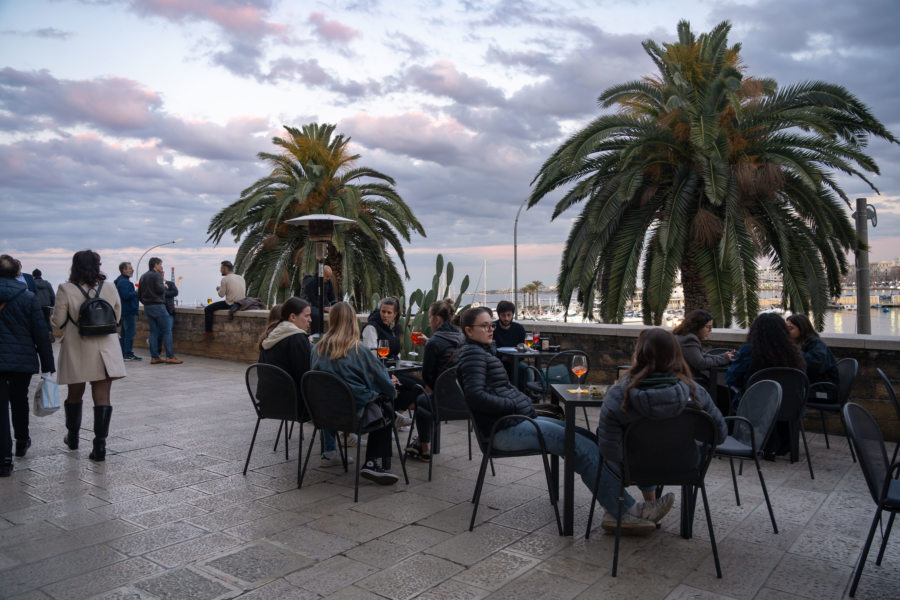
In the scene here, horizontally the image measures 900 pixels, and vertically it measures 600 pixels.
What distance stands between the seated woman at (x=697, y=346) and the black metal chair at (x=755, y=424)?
1.27 metres

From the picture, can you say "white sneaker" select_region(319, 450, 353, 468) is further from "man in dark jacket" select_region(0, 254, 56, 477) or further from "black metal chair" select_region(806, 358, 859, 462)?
"black metal chair" select_region(806, 358, 859, 462)

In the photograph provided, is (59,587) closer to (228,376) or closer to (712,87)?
(228,376)

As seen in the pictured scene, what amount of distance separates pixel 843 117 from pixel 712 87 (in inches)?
87.8

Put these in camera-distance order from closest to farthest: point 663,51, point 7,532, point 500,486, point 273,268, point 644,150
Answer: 1. point 7,532
2. point 500,486
3. point 644,150
4. point 663,51
5. point 273,268

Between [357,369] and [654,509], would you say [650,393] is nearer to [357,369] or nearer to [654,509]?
[654,509]

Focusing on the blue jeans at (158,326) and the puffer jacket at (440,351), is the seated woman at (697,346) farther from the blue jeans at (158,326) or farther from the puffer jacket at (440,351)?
the blue jeans at (158,326)

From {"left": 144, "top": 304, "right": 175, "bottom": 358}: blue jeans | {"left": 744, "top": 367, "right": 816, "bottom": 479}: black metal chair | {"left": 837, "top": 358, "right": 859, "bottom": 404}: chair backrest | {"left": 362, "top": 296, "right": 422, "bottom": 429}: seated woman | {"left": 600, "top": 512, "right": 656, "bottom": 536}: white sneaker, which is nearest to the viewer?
{"left": 600, "top": 512, "right": 656, "bottom": 536}: white sneaker

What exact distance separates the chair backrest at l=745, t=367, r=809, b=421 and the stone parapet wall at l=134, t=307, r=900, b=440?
1769 mm

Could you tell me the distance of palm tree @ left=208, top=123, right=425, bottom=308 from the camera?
52.2 feet

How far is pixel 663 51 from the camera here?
491 inches

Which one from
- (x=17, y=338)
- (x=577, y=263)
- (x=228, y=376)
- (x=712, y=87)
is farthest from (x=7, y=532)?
(x=712, y=87)

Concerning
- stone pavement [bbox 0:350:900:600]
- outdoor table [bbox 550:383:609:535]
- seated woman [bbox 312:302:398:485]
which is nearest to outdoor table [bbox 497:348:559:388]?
stone pavement [bbox 0:350:900:600]

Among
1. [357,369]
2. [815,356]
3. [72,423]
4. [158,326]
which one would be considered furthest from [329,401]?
[158,326]

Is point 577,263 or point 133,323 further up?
point 577,263
